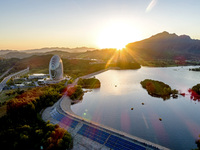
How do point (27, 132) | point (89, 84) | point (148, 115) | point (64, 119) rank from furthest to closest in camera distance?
1. point (89, 84)
2. point (148, 115)
3. point (64, 119)
4. point (27, 132)

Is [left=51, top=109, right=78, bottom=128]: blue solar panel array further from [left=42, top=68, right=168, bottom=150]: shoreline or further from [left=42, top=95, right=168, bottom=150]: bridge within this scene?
[left=42, top=68, right=168, bottom=150]: shoreline

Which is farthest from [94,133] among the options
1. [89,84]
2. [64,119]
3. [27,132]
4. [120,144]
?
[89,84]

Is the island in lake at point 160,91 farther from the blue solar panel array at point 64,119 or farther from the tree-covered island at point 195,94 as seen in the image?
the blue solar panel array at point 64,119

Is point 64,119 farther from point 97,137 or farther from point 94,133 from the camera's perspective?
point 97,137

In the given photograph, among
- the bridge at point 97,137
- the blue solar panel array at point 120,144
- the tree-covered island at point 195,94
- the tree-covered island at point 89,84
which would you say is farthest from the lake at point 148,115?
the tree-covered island at point 89,84

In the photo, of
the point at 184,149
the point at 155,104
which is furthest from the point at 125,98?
the point at 184,149

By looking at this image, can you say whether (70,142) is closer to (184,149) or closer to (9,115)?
(9,115)

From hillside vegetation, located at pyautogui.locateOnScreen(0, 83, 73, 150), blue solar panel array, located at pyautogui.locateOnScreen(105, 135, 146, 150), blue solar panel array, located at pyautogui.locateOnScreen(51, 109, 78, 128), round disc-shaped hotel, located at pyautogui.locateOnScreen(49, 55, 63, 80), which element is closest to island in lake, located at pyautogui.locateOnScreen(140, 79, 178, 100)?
blue solar panel array, located at pyautogui.locateOnScreen(105, 135, 146, 150)
